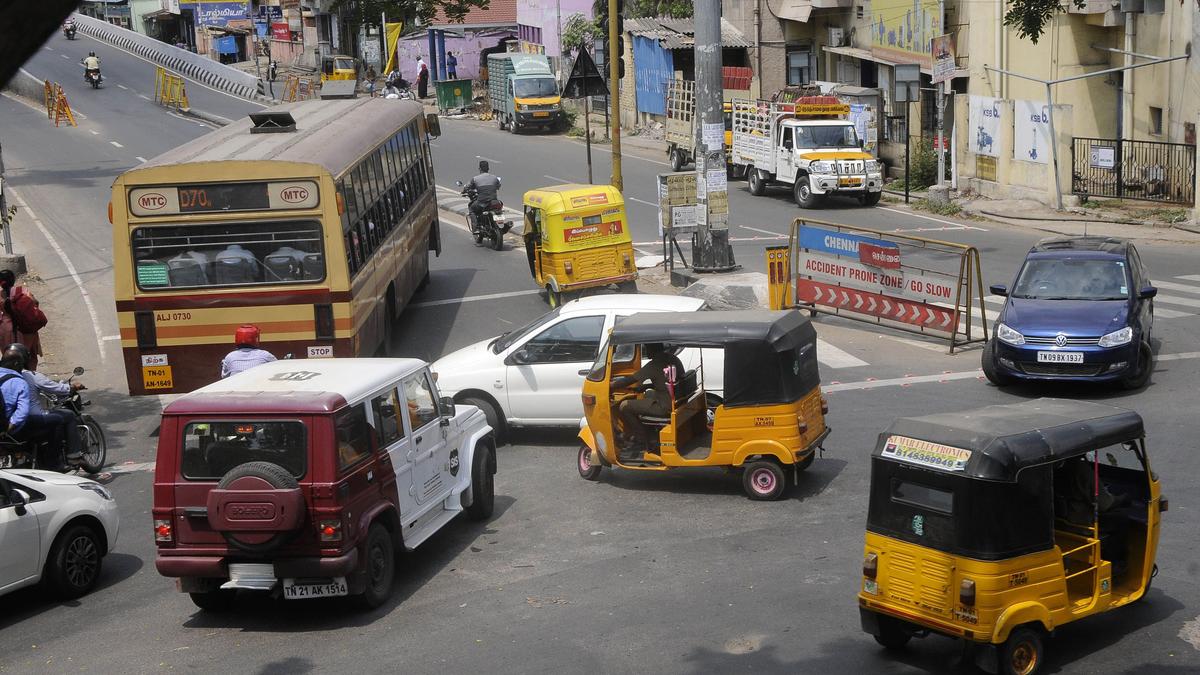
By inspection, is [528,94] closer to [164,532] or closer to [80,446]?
[80,446]

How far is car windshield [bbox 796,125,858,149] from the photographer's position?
31609 mm

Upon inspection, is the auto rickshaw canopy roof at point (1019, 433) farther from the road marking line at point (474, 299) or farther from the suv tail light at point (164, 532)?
the road marking line at point (474, 299)

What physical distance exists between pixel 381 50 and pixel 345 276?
6178cm

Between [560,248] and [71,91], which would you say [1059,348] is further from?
[71,91]

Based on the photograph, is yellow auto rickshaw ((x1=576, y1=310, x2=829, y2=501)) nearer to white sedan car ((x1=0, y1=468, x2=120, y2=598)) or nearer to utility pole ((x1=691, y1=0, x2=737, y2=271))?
white sedan car ((x1=0, y1=468, x2=120, y2=598))

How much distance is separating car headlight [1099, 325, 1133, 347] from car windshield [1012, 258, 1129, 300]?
29.3 inches

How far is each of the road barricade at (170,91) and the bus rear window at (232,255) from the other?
39562 millimetres

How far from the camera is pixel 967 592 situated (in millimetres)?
6988

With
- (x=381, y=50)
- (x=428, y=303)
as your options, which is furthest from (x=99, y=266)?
(x=381, y=50)

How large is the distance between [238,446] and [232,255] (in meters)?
6.15

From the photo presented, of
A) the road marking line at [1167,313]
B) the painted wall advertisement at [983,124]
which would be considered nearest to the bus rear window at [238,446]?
the road marking line at [1167,313]

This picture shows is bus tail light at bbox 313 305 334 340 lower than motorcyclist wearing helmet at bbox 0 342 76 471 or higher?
higher

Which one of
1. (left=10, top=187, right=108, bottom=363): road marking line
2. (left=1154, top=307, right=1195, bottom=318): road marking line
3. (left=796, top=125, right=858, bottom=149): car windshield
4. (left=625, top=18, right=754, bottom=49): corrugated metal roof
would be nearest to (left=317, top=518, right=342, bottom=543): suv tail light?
(left=10, top=187, right=108, bottom=363): road marking line

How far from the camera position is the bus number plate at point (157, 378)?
14282 millimetres
